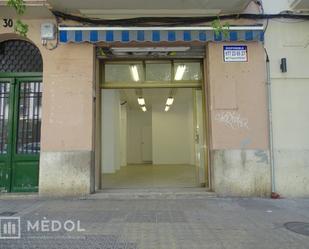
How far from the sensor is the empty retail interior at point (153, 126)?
28.0 ft

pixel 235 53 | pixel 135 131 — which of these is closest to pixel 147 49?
pixel 235 53

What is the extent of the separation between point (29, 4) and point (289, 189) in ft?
23.4

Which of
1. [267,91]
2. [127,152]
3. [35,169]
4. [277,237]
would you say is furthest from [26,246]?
[127,152]

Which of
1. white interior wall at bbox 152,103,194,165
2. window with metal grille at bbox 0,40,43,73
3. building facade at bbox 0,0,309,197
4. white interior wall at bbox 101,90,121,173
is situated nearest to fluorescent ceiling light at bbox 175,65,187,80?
building facade at bbox 0,0,309,197

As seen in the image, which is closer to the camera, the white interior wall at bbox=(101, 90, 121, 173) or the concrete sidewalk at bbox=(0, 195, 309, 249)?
the concrete sidewalk at bbox=(0, 195, 309, 249)

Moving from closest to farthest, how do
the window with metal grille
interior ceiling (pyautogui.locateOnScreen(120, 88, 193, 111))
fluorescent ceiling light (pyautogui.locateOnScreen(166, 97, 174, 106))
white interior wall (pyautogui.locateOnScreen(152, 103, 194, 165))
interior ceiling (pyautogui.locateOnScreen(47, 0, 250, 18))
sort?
1. interior ceiling (pyautogui.locateOnScreen(47, 0, 250, 18))
2. the window with metal grille
3. interior ceiling (pyautogui.locateOnScreen(120, 88, 193, 111))
4. fluorescent ceiling light (pyautogui.locateOnScreen(166, 97, 174, 106))
5. white interior wall (pyautogui.locateOnScreen(152, 103, 194, 165))

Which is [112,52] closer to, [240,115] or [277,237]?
[240,115]

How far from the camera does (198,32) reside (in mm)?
7363

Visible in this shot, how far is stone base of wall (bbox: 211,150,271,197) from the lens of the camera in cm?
748

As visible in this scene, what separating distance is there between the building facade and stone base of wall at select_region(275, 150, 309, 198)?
0.07 ft

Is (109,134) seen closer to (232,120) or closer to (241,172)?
(232,120)

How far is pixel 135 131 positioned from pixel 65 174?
1415 centimetres

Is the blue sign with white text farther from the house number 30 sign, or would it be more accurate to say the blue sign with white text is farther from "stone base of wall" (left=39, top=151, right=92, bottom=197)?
the house number 30 sign

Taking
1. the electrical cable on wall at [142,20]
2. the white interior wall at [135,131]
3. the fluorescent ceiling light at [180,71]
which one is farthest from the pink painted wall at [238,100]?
the white interior wall at [135,131]
